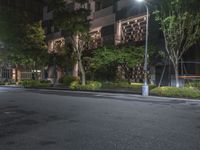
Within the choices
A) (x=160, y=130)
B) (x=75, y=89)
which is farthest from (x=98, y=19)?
(x=160, y=130)

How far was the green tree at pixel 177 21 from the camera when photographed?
25.2 m

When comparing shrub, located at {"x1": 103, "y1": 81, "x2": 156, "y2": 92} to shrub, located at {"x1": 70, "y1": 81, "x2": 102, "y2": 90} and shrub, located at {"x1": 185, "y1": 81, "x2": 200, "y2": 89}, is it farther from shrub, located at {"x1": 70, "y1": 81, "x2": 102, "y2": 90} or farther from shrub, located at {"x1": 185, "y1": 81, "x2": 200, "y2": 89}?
shrub, located at {"x1": 185, "y1": 81, "x2": 200, "y2": 89}

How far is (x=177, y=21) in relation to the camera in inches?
998

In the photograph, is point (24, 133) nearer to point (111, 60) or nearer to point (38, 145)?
point (38, 145)

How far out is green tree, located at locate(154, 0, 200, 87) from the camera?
82.8 feet

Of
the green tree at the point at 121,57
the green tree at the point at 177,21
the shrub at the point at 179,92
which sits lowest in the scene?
the shrub at the point at 179,92

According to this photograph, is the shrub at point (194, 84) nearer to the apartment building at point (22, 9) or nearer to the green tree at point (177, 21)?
the green tree at point (177, 21)

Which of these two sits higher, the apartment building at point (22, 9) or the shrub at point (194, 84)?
the apartment building at point (22, 9)

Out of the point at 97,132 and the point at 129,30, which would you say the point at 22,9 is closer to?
the point at 129,30

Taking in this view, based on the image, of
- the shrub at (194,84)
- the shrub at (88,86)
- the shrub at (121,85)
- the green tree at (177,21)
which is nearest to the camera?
the green tree at (177,21)

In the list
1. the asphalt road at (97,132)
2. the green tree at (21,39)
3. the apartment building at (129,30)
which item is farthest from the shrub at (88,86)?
the asphalt road at (97,132)

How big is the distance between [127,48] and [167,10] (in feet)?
28.9

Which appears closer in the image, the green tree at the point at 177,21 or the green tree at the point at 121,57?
the green tree at the point at 177,21

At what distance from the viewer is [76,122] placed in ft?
36.3
